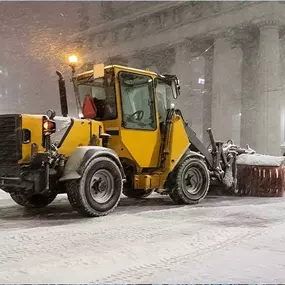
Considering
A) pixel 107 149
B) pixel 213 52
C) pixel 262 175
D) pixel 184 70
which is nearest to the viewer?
pixel 107 149

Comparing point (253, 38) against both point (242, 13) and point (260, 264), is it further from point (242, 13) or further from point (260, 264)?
point (260, 264)

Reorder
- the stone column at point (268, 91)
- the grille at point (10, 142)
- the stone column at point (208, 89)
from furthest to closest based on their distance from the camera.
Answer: the stone column at point (208, 89), the stone column at point (268, 91), the grille at point (10, 142)

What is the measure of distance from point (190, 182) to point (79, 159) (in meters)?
2.66

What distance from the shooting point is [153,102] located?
7.59 meters

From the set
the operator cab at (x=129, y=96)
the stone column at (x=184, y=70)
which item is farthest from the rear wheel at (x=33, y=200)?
the stone column at (x=184, y=70)

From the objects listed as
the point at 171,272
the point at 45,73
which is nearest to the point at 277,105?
the point at 45,73

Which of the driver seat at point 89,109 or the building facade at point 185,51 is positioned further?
the building facade at point 185,51

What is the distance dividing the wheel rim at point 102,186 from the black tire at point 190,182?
1.54m

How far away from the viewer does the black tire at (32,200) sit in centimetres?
732

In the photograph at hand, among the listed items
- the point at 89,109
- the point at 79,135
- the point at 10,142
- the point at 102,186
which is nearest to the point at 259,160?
the point at 89,109

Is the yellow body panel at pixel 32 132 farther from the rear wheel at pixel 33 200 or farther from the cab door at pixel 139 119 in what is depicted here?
the cab door at pixel 139 119

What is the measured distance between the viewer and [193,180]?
323 inches

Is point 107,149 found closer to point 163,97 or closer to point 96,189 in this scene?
point 96,189

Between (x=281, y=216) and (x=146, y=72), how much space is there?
3.23 metres
